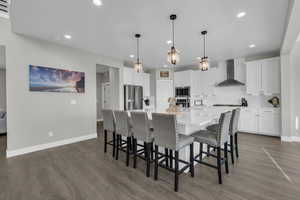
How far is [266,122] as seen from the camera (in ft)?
14.9

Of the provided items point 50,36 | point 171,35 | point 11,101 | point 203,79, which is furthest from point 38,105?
point 203,79

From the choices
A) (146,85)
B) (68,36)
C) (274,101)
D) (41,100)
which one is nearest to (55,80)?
(41,100)

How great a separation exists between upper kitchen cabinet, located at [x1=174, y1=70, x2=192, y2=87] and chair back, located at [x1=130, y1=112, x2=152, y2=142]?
4.20 m

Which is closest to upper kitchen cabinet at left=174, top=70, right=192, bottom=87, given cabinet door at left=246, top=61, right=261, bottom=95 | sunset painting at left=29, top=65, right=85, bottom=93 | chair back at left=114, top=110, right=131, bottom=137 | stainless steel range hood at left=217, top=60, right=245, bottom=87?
stainless steel range hood at left=217, top=60, right=245, bottom=87

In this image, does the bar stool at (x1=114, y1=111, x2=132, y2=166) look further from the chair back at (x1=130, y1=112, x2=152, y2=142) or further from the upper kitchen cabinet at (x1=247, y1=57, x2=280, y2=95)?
the upper kitchen cabinet at (x1=247, y1=57, x2=280, y2=95)

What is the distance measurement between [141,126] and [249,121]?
14.2 feet

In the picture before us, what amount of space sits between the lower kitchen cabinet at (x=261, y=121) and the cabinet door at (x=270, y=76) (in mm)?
631

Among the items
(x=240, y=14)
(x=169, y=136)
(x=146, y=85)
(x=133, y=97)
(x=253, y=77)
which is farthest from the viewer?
(x=146, y=85)

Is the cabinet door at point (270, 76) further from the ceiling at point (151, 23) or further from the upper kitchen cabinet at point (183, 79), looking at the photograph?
the upper kitchen cabinet at point (183, 79)

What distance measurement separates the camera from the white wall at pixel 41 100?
316cm

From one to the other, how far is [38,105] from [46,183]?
7.12ft

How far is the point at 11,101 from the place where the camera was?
10.3 feet

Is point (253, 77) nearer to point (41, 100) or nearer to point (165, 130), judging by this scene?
point (165, 130)

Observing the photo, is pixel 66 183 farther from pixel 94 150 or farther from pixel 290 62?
pixel 290 62
